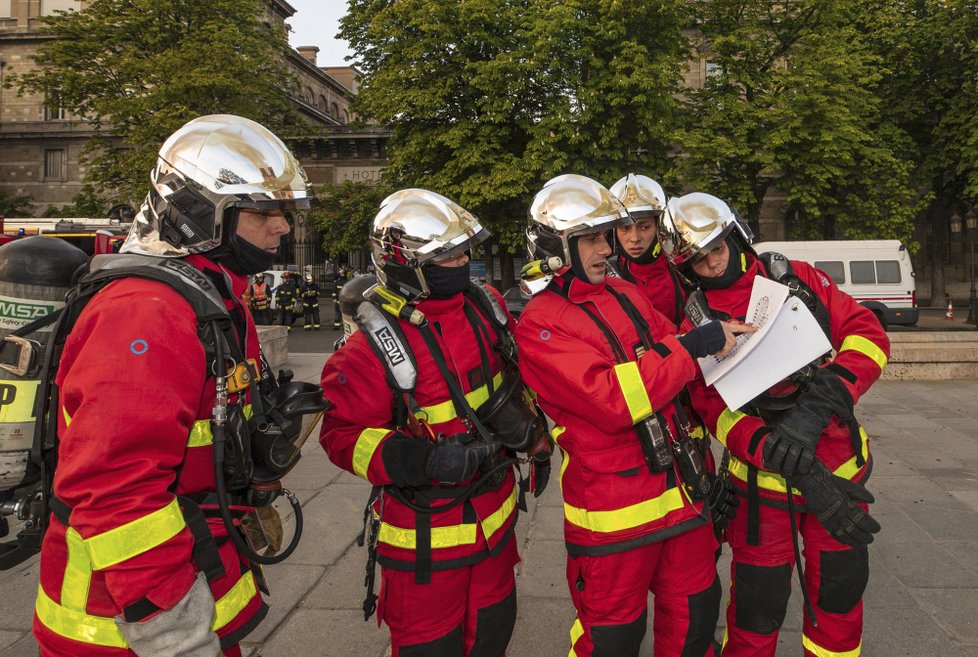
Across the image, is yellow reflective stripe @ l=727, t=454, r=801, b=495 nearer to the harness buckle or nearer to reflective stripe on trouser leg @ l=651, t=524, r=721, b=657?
reflective stripe on trouser leg @ l=651, t=524, r=721, b=657

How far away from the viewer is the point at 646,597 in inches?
98.8

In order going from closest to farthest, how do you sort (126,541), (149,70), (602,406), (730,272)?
(126,541)
(602,406)
(730,272)
(149,70)

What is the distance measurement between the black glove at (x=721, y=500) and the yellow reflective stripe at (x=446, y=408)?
0.94 m

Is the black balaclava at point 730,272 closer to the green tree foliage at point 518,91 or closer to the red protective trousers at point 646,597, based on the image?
the red protective trousers at point 646,597

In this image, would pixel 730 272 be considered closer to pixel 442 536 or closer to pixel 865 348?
pixel 865 348

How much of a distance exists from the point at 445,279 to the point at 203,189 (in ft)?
3.06

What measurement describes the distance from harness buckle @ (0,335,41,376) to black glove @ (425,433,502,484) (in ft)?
3.99

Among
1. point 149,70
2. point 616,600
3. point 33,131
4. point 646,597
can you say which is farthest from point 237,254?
point 33,131

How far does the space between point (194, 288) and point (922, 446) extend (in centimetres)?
710

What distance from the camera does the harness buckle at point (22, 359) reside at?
6.26ft

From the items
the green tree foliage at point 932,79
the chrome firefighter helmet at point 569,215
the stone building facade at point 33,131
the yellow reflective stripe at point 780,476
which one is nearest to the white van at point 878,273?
the green tree foliage at point 932,79

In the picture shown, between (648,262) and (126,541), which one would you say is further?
(648,262)

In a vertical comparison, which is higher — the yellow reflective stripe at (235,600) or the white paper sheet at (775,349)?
the white paper sheet at (775,349)

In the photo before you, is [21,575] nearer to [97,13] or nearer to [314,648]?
[314,648]
